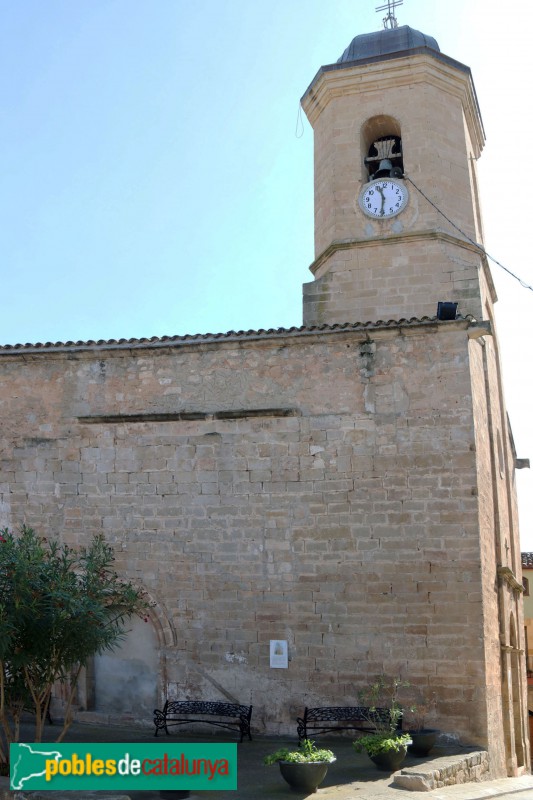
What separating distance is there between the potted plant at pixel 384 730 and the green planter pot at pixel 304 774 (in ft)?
3.61

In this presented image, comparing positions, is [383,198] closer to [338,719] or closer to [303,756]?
[338,719]

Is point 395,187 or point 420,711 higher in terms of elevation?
point 395,187

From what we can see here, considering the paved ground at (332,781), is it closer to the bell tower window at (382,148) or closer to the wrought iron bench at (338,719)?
the wrought iron bench at (338,719)

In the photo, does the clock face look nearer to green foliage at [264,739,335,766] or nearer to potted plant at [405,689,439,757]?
potted plant at [405,689,439,757]

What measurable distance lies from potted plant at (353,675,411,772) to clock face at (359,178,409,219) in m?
7.74

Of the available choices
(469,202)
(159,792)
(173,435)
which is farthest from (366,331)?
(159,792)

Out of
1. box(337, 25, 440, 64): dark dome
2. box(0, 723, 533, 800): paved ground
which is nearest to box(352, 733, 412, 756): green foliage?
box(0, 723, 533, 800): paved ground

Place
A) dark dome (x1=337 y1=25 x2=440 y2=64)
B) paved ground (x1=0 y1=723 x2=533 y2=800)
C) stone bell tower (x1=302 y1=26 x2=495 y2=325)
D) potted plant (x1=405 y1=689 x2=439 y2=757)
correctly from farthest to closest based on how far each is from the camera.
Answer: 1. dark dome (x1=337 y1=25 x2=440 y2=64)
2. stone bell tower (x1=302 y1=26 x2=495 y2=325)
3. potted plant (x1=405 y1=689 x2=439 y2=757)
4. paved ground (x1=0 y1=723 x2=533 y2=800)

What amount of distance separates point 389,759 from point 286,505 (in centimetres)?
358

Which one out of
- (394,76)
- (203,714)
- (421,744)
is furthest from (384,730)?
(394,76)

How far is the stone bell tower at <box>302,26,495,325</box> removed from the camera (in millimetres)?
13945

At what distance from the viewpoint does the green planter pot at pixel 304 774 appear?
7.72 meters

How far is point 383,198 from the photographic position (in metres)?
14.3

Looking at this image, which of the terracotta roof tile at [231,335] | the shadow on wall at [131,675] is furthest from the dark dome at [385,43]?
the shadow on wall at [131,675]
